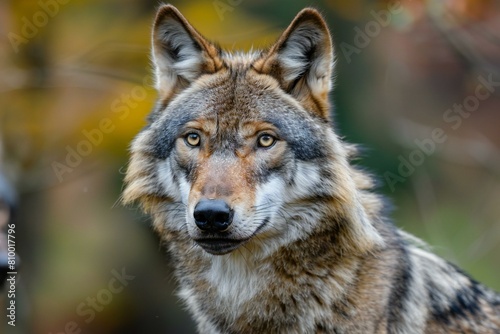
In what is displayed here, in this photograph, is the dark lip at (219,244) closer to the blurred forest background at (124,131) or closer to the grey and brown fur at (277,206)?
the grey and brown fur at (277,206)

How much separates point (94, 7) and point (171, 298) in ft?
15.5

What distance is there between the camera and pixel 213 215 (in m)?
4.51

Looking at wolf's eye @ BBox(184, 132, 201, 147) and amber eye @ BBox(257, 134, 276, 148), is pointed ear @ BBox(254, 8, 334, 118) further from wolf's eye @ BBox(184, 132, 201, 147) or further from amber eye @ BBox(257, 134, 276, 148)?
wolf's eye @ BBox(184, 132, 201, 147)

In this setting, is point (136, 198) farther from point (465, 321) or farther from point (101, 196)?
point (101, 196)

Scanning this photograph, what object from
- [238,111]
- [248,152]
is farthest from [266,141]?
[238,111]

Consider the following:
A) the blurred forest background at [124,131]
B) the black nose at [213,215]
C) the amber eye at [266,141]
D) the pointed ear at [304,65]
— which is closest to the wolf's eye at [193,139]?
the amber eye at [266,141]

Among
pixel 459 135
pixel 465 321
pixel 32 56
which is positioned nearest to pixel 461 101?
pixel 459 135

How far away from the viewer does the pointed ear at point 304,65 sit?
5043mm

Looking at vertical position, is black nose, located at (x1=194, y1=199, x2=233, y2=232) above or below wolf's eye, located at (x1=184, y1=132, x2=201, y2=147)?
below

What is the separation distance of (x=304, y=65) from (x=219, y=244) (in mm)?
1326

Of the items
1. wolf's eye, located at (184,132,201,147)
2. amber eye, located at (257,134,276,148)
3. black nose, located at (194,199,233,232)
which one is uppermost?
amber eye, located at (257,134,276,148)

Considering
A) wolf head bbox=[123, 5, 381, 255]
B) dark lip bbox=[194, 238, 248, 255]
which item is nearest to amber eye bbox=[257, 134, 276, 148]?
wolf head bbox=[123, 5, 381, 255]

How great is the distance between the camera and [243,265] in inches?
200

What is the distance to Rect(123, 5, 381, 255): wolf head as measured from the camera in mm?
4680
